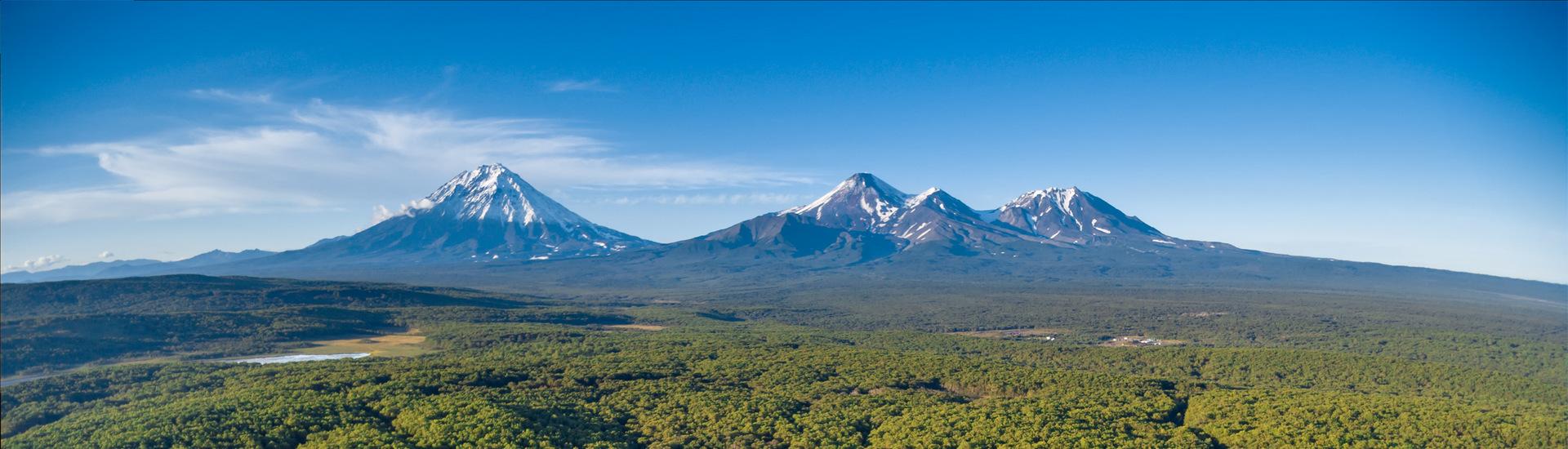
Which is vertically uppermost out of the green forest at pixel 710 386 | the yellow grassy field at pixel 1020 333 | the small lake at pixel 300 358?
the green forest at pixel 710 386

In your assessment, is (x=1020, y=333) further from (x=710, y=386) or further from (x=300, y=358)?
(x=300, y=358)

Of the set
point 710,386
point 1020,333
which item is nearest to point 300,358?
point 710,386

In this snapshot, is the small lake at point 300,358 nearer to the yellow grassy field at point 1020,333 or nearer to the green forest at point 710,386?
the green forest at point 710,386

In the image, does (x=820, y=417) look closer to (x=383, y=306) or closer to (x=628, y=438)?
(x=628, y=438)

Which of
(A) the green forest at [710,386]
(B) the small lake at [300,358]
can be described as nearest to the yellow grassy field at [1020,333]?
(A) the green forest at [710,386]

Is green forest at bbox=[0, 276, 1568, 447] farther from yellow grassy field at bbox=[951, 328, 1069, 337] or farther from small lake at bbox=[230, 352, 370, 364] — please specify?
small lake at bbox=[230, 352, 370, 364]

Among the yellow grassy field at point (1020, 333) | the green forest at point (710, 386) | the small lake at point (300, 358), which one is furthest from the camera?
the yellow grassy field at point (1020, 333)

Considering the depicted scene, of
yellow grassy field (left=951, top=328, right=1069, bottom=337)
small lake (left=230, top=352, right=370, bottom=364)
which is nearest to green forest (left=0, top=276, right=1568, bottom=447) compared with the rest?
yellow grassy field (left=951, top=328, right=1069, bottom=337)

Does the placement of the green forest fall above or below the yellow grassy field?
above

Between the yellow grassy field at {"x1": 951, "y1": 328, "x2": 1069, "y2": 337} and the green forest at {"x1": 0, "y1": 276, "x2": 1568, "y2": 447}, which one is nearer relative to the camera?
the green forest at {"x1": 0, "y1": 276, "x2": 1568, "y2": 447}
